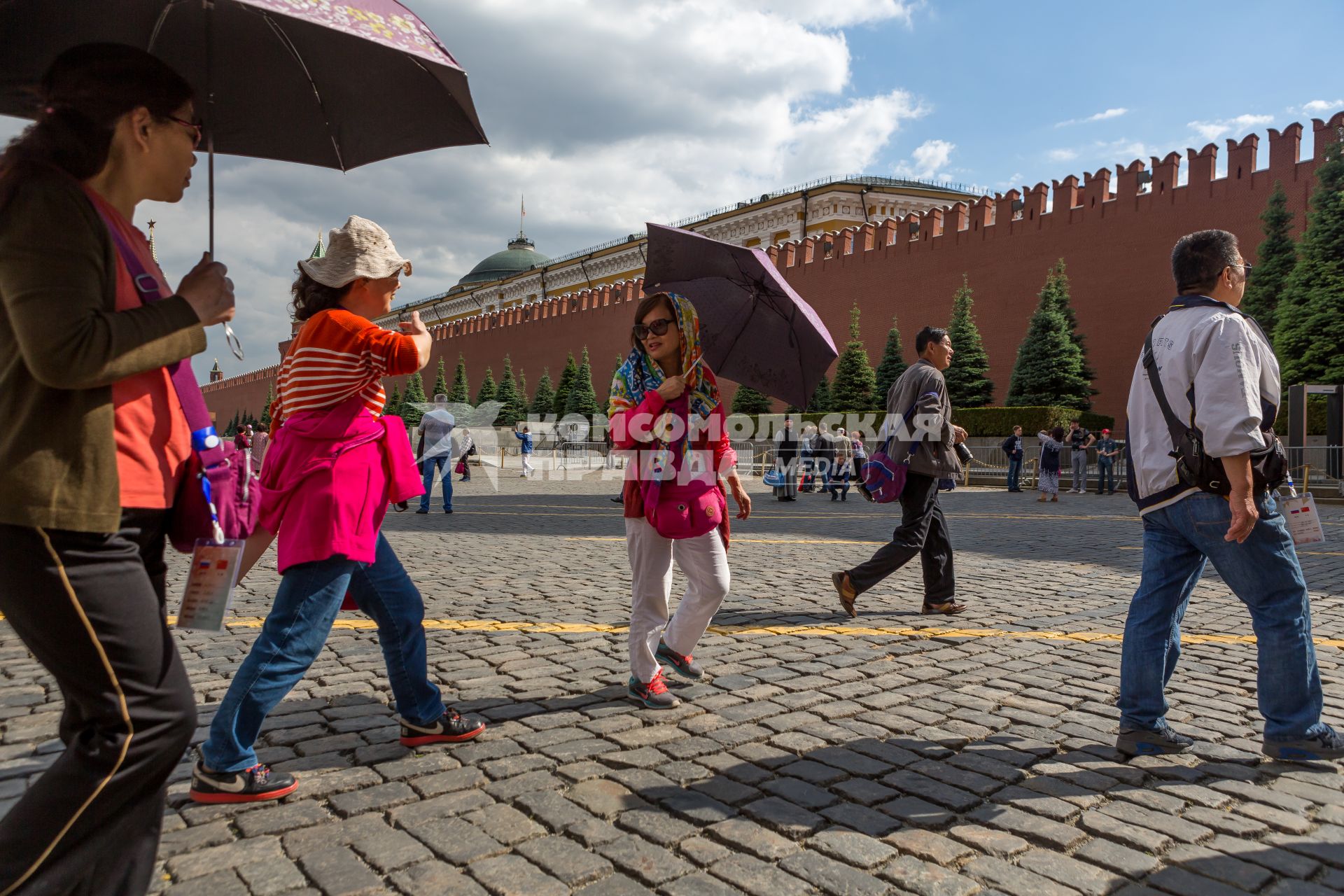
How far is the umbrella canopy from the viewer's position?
93.4 inches

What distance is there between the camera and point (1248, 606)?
3104 millimetres

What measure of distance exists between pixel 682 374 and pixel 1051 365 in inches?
1091

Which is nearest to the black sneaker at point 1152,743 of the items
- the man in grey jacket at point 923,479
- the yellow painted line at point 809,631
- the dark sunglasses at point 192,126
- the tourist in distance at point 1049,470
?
the yellow painted line at point 809,631

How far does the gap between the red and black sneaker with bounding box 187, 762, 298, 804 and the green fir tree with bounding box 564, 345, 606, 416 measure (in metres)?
45.9

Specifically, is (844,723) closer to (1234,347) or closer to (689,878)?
(689,878)

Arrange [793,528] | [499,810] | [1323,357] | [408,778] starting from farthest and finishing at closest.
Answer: [1323,357], [793,528], [408,778], [499,810]

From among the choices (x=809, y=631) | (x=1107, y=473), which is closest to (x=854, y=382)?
(x=1107, y=473)

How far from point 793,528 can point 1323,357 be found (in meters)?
18.7

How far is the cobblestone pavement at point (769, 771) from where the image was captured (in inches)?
91.7

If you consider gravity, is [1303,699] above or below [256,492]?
below

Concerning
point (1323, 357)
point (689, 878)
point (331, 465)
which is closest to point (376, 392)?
point (331, 465)

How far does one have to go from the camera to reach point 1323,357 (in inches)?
908

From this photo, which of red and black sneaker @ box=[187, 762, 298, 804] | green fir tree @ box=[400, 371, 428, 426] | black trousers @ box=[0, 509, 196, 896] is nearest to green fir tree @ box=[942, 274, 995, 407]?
red and black sneaker @ box=[187, 762, 298, 804]

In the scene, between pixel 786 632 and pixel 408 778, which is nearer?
pixel 408 778
